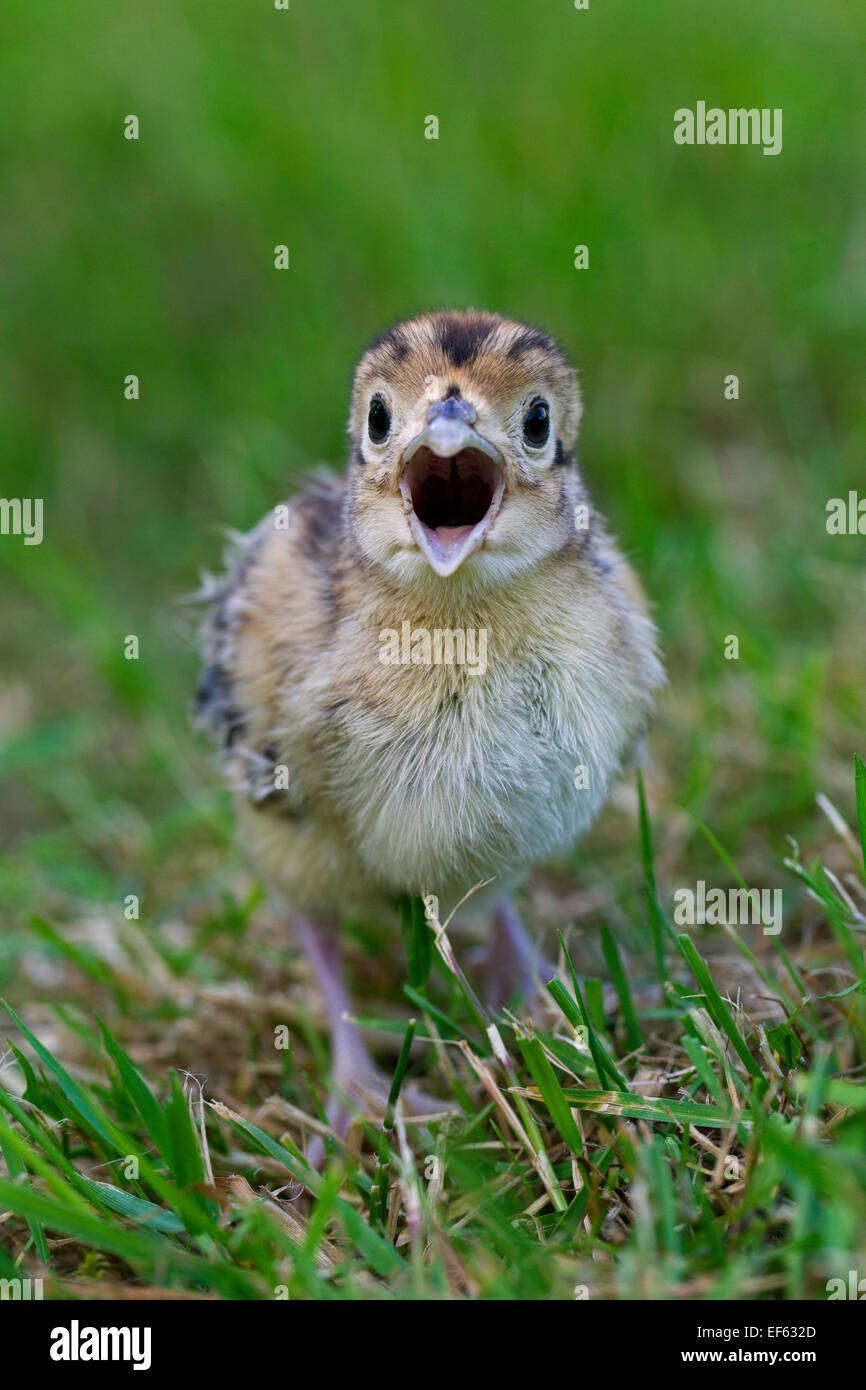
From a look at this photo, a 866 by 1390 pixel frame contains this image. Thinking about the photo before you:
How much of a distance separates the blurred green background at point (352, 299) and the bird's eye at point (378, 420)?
5.18 feet

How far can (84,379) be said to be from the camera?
6156 mm

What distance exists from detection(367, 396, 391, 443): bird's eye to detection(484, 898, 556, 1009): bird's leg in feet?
4.46

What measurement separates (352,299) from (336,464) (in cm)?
89

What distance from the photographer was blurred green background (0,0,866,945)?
4.59 metres

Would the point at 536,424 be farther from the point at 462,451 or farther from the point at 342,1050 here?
the point at 342,1050

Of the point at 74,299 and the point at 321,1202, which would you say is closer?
the point at 321,1202

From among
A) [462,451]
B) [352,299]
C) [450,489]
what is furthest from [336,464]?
[462,451]

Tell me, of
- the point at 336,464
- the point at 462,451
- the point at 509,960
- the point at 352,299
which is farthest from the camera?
the point at 352,299

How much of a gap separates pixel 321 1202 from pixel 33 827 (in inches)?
106

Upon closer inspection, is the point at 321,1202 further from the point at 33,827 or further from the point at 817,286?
the point at 817,286

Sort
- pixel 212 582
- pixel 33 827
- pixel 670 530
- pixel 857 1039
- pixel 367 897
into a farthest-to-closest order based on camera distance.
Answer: pixel 670 530, pixel 33 827, pixel 212 582, pixel 367 897, pixel 857 1039

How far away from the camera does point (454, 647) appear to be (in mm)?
2732

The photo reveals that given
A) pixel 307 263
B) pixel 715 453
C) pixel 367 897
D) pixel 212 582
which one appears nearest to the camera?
pixel 367 897

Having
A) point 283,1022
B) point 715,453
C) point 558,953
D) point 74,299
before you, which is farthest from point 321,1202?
point 74,299
